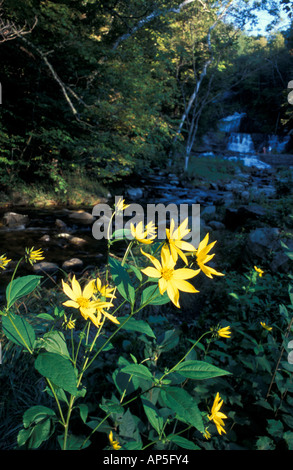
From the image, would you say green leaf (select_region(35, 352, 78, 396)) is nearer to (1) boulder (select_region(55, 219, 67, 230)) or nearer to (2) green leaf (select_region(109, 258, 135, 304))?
(2) green leaf (select_region(109, 258, 135, 304))

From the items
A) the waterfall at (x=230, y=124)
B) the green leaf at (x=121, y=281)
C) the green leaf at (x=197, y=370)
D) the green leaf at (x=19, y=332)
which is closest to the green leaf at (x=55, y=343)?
the green leaf at (x=19, y=332)

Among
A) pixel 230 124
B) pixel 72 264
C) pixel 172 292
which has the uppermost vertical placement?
pixel 230 124

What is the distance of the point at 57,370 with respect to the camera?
60cm

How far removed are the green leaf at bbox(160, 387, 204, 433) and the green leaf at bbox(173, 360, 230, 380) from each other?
50 mm

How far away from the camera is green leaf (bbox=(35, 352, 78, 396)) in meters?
0.58

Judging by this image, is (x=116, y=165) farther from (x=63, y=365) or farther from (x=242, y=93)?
(x=242, y=93)

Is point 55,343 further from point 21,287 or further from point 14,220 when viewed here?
point 14,220

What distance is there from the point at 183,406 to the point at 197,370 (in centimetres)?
11

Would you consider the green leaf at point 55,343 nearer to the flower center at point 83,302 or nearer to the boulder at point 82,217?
the flower center at point 83,302

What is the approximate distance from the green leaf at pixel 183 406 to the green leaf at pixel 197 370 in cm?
5

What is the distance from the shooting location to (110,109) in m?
7.39

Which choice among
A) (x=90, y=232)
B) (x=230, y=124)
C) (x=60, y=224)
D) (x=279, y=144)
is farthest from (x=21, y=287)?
(x=230, y=124)

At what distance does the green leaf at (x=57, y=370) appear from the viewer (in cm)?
58

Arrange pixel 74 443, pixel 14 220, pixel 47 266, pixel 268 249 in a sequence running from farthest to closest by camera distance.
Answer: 1. pixel 14 220
2. pixel 47 266
3. pixel 268 249
4. pixel 74 443
